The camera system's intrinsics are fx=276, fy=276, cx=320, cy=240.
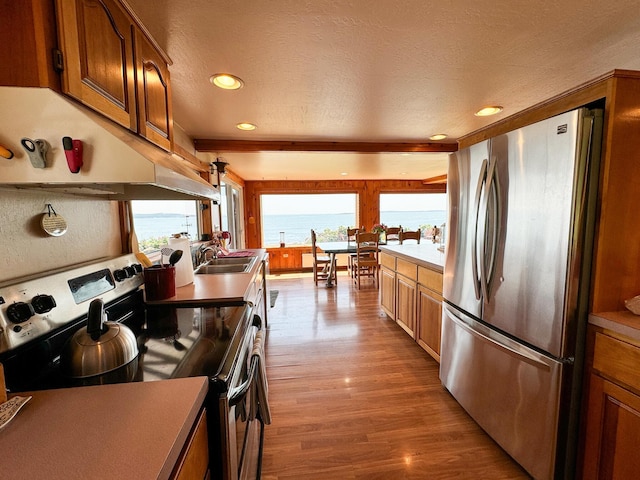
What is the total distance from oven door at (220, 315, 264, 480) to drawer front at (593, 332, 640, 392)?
4.56ft

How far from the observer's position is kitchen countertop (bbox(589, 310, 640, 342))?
3.29 ft

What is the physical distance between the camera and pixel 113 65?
0.92m

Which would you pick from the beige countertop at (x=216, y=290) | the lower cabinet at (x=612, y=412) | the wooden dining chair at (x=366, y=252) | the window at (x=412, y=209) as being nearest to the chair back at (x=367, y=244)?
the wooden dining chair at (x=366, y=252)

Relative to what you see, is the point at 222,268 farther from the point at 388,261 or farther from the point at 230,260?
the point at 388,261

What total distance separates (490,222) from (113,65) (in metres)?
1.76

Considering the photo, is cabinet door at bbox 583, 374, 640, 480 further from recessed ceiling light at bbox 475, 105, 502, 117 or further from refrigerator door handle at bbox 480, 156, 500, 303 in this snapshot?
recessed ceiling light at bbox 475, 105, 502, 117

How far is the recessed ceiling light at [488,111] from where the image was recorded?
2.17 m

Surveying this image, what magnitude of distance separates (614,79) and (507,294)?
3.19 feet

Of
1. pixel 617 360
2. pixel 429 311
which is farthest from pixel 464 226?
pixel 429 311

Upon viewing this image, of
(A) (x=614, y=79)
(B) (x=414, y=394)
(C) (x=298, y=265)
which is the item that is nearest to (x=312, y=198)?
(C) (x=298, y=265)

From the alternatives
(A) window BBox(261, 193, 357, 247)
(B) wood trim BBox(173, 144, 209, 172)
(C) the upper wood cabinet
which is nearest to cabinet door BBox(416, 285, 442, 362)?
(C) the upper wood cabinet

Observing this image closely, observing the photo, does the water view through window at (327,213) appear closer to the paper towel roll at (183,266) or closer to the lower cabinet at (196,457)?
the paper towel roll at (183,266)

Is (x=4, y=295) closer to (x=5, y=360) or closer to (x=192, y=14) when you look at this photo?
(x=5, y=360)

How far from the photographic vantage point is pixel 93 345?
82cm
